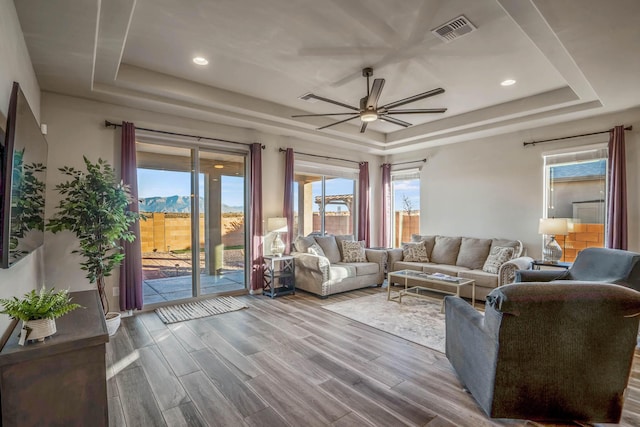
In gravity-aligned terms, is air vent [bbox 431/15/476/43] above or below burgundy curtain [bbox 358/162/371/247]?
above

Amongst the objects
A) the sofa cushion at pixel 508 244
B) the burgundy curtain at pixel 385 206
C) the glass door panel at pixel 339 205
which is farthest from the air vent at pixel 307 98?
the sofa cushion at pixel 508 244

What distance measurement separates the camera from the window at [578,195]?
15.2 feet

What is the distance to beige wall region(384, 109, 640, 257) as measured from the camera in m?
4.31

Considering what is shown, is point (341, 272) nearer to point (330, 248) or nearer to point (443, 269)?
point (330, 248)

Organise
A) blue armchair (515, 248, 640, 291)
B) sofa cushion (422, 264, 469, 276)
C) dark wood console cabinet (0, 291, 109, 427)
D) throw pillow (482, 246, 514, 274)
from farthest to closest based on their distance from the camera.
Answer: sofa cushion (422, 264, 469, 276) < throw pillow (482, 246, 514, 274) < blue armchair (515, 248, 640, 291) < dark wood console cabinet (0, 291, 109, 427)

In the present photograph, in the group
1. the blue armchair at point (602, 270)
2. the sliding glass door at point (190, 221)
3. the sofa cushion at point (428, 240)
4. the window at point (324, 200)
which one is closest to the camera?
the blue armchair at point (602, 270)

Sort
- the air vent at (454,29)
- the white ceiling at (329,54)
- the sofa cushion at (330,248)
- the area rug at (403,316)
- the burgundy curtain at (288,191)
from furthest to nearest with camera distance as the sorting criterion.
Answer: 1. the sofa cushion at (330,248)
2. the burgundy curtain at (288,191)
3. the area rug at (403,316)
4. the air vent at (454,29)
5. the white ceiling at (329,54)

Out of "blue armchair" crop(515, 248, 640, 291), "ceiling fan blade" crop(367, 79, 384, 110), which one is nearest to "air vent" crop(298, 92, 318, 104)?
"ceiling fan blade" crop(367, 79, 384, 110)

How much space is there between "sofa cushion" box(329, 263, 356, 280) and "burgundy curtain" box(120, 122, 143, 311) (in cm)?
270

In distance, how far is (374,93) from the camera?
3410 mm

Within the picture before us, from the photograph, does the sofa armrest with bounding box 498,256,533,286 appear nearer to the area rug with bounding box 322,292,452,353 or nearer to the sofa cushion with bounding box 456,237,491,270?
the sofa cushion with bounding box 456,237,491,270

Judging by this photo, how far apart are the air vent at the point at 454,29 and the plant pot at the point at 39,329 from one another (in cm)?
Answer: 337

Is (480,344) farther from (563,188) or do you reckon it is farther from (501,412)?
(563,188)

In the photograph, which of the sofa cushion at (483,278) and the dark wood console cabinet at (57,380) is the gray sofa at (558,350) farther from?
the sofa cushion at (483,278)
